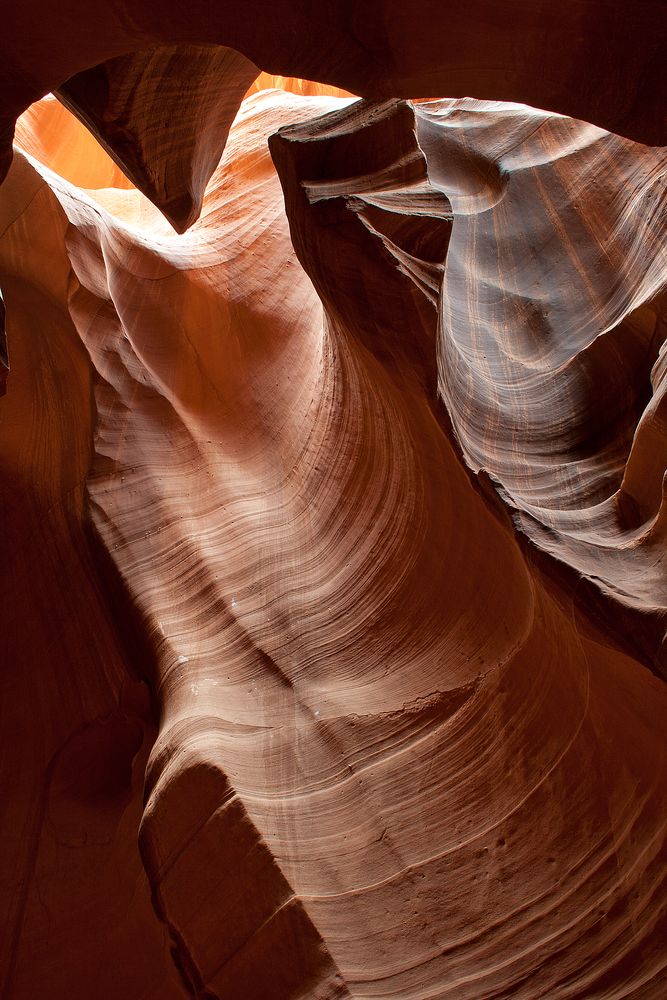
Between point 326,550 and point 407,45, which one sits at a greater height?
point 407,45

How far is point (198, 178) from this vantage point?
2.47m

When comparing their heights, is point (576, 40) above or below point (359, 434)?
above

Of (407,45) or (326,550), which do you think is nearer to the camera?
(407,45)

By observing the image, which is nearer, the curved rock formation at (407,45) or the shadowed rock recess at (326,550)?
the curved rock formation at (407,45)

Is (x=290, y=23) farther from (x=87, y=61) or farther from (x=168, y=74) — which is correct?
(x=168, y=74)

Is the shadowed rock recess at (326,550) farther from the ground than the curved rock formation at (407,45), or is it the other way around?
the curved rock formation at (407,45)

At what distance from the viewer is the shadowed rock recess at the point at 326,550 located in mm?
1851

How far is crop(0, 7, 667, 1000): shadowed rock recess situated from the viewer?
6.07 ft

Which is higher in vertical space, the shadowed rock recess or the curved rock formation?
the curved rock formation

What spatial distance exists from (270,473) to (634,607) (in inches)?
48.6

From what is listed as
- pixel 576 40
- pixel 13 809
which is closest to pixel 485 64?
pixel 576 40

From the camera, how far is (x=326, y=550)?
2.43m

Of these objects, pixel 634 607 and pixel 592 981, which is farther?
pixel 634 607

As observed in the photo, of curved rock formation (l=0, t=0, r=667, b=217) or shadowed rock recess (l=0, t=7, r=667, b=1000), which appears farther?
shadowed rock recess (l=0, t=7, r=667, b=1000)
